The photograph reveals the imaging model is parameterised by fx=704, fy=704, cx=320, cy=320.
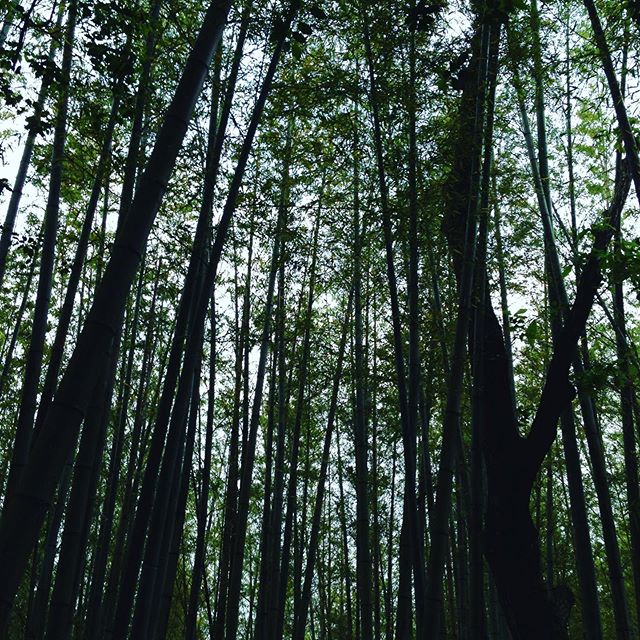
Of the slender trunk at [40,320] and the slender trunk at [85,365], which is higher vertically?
the slender trunk at [40,320]

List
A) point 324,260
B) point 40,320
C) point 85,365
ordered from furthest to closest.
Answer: point 324,260 < point 40,320 < point 85,365

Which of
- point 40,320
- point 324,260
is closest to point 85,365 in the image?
point 40,320

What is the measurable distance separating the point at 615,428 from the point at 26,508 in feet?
32.1

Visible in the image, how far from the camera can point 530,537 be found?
172 inches

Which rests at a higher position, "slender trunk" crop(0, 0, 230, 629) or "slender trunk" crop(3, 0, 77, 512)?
"slender trunk" crop(3, 0, 77, 512)

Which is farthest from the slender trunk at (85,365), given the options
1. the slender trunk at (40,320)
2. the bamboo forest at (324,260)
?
the slender trunk at (40,320)

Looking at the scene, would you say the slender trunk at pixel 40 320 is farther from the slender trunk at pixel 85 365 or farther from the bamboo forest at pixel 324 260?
the slender trunk at pixel 85 365

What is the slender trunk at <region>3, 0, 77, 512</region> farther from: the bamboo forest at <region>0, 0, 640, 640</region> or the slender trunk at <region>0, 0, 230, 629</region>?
the slender trunk at <region>0, 0, 230, 629</region>

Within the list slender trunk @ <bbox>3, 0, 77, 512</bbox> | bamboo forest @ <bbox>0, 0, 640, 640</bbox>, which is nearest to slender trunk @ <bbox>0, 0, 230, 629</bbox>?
bamboo forest @ <bbox>0, 0, 640, 640</bbox>

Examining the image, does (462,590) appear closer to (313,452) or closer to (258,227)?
(313,452)

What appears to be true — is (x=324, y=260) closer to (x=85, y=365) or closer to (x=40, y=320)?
(x=40, y=320)

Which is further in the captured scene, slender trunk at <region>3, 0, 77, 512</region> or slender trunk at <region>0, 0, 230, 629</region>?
slender trunk at <region>3, 0, 77, 512</region>

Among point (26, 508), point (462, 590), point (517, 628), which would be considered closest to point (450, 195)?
point (517, 628)

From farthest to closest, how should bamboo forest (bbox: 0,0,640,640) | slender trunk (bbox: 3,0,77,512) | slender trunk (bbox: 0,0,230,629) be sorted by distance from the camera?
slender trunk (bbox: 3,0,77,512) → bamboo forest (bbox: 0,0,640,640) → slender trunk (bbox: 0,0,230,629)
